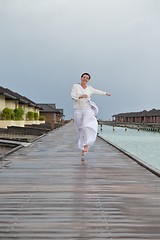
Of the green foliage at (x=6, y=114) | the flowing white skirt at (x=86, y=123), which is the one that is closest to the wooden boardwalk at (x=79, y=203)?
the flowing white skirt at (x=86, y=123)

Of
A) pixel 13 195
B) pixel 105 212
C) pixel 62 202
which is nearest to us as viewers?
pixel 105 212

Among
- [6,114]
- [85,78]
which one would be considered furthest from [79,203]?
[6,114]

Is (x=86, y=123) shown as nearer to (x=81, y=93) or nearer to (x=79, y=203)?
(x=81, y=93)

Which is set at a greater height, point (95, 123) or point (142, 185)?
point (95, 123)

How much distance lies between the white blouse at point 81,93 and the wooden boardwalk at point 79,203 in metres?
1.71

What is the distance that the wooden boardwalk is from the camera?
3.46 m

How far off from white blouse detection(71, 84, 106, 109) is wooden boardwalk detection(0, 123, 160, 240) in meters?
1.71

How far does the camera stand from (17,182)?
5988 millimetres

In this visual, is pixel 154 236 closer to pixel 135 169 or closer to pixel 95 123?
pixel 135 169

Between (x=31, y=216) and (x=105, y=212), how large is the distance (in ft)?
2.53

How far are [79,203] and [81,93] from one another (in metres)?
4.25

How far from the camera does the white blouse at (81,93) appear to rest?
28.0 feet

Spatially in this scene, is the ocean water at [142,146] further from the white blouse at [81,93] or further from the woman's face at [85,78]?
the woman's face at [85,78]

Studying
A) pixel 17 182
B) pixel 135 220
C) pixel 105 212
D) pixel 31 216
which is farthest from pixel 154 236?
pixel 17 182
